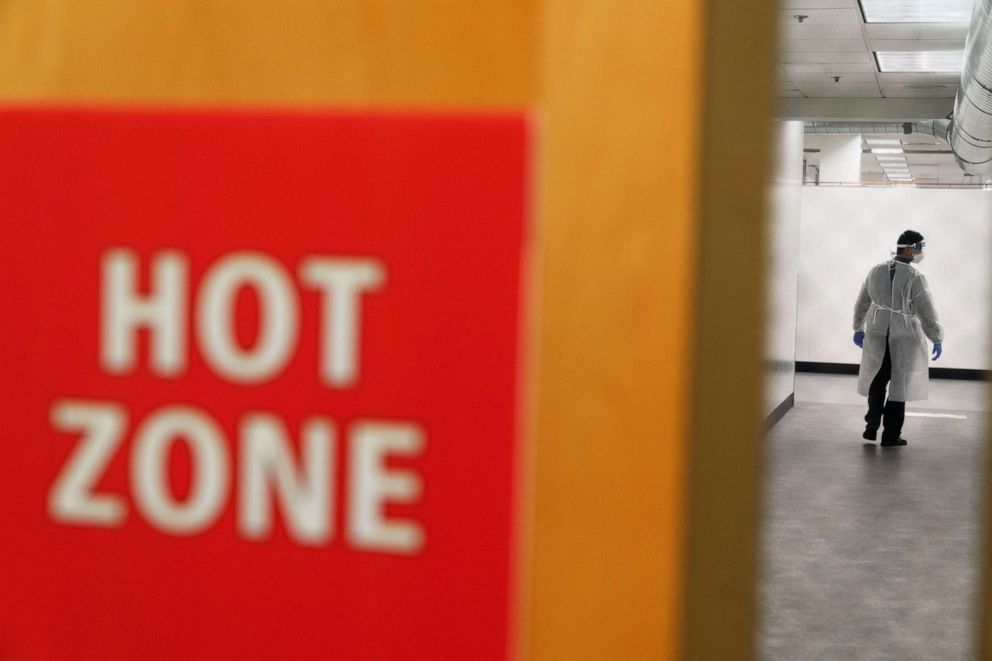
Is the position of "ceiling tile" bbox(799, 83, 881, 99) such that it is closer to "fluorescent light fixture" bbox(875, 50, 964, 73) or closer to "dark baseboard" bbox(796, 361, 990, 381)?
"fluorescent light fixture" bbox(875, 50, 964, 73)

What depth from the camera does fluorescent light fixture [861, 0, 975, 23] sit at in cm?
828

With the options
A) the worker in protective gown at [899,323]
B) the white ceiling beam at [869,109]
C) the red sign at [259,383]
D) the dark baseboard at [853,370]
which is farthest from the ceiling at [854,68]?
the red sign at [259,383]

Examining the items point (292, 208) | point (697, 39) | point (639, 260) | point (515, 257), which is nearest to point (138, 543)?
point (292, 208)

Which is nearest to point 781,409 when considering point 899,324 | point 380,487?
point 899,324

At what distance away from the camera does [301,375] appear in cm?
110

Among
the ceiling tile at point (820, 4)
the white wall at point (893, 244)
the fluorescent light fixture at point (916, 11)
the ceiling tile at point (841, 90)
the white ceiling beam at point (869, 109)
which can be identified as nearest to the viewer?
the fluorescent light fixture at point (916, 11)

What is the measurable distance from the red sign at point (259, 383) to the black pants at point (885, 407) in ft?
24.1

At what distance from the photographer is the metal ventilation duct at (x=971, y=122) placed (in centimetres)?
739

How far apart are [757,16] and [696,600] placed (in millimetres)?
547

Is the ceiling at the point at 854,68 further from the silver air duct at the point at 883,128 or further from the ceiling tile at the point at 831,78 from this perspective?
the silver air duct at the point at 883,128

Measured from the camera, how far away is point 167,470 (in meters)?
1.14

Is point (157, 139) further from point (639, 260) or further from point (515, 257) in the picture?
point (639, 260)

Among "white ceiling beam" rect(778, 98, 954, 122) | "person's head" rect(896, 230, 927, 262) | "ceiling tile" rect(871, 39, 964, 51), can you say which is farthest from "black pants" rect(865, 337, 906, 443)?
"white ceiling beam" rect(778, 98, 954, 122)

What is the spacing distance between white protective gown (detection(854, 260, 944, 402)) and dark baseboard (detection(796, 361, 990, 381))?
6.35 m
